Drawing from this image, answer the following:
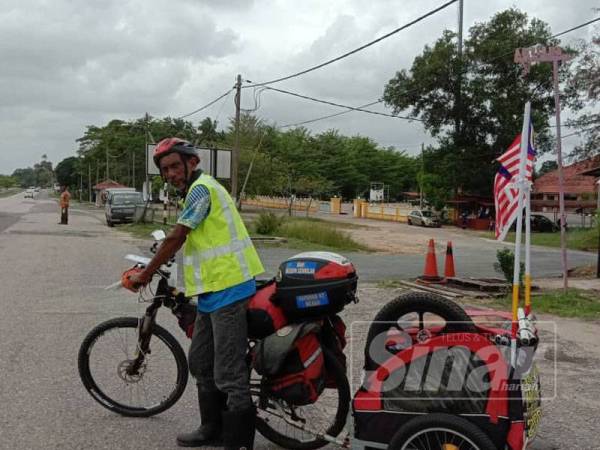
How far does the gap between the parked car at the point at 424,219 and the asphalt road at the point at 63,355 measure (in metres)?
30.6

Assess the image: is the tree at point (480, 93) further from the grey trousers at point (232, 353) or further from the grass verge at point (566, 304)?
the grey trousers at point (232, 353)

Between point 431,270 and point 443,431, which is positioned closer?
point 443,431

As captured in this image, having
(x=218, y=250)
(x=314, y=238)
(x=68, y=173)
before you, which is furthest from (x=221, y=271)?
(x=68, y=173)

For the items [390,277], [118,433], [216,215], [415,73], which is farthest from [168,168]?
[415,73]

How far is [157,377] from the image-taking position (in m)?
4.58

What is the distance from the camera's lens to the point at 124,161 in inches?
3312

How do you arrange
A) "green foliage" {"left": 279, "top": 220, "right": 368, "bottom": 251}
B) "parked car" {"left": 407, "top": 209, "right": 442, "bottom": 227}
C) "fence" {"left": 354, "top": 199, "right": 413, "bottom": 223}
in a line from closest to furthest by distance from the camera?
1. "green foliage" {"left": 279, "top": 220, "right": 368, "bottom": 251}
2. "parked car" {"left": 407, "top": 209, "right": 442, "bottom": 227}
3. "fence" {"left": 354, "top": 199, "right": 413, "bottom": 223}

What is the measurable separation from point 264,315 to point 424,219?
139 ft

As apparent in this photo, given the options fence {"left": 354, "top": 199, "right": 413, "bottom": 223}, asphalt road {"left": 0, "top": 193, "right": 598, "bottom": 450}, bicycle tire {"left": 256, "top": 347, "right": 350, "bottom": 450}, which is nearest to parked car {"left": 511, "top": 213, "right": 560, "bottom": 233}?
fence {"left": 354, "top": 199, "right": 413, "bottom": 223}

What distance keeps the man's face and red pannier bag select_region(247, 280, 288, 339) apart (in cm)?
84

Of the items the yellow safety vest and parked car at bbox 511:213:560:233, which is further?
parked car at bbox 511:213:560:233

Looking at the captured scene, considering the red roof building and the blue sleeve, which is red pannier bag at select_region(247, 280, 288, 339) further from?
the red roof building

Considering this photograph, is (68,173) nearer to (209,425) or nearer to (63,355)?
(63,355)

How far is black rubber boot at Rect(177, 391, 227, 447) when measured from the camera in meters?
3.94
